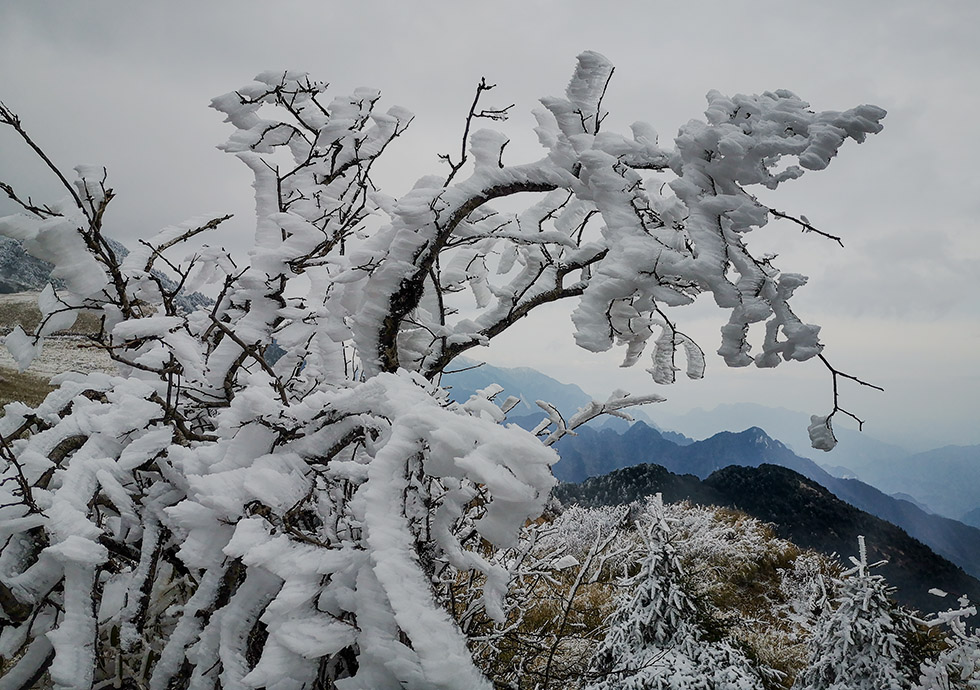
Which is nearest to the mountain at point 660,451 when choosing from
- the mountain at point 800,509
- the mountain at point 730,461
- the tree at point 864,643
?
the mountain at point 730,461

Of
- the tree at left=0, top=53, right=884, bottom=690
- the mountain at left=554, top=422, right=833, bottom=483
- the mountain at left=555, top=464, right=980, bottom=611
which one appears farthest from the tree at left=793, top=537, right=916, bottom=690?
the mountain at left=554, top=422, right=833, bottom=483

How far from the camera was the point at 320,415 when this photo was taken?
957mm

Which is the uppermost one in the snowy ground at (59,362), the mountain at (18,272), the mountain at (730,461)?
the mountain at (18,272)

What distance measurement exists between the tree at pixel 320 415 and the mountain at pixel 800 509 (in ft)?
43.3

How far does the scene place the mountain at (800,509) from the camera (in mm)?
12648

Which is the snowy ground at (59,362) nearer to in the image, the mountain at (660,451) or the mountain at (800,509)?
the mountain at (800,509)

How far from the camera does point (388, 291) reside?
144 cm

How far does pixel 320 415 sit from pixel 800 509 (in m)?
17.9

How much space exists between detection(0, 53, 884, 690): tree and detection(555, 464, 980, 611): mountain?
13206 millimetres

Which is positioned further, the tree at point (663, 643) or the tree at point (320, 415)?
the tree at point (663, 643)

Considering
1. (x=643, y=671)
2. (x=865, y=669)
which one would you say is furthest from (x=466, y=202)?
(x=865, y=669)

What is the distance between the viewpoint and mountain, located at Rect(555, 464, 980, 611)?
1265cm

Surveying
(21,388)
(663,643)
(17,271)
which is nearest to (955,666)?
(663,643)

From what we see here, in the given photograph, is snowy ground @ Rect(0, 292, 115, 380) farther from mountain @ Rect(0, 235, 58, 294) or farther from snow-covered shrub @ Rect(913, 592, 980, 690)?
snow-covered shrub @ Rect(913, 592, 980, 690)
